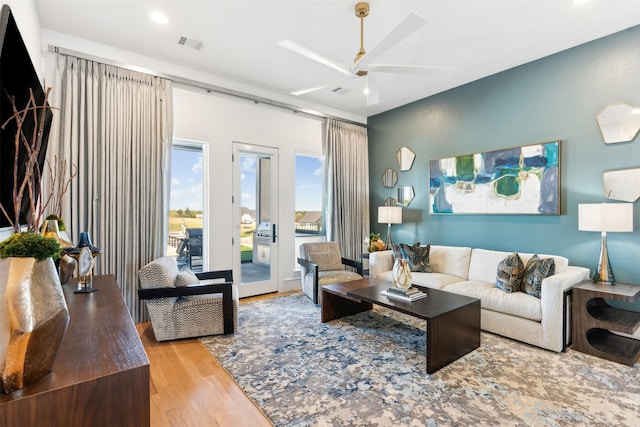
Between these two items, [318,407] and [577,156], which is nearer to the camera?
[318,407]

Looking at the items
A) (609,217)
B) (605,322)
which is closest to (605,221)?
(609,217)

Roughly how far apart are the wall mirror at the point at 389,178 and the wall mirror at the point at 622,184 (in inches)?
108

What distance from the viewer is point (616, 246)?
3180 millimetres

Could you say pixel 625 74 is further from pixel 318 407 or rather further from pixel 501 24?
pixel 318 407

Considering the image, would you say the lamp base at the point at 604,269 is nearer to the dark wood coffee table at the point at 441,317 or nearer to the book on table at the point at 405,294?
the dark wood coffee table at the point at 441,317

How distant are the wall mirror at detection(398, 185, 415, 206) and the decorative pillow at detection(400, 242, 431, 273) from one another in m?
1.09

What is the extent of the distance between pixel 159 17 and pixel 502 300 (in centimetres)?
428

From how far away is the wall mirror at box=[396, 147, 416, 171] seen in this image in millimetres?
5168

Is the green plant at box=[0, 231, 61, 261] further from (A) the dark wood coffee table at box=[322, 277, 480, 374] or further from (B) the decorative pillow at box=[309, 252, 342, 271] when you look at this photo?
(B) the decorative pillow at box=[309, 252, 342, 271]

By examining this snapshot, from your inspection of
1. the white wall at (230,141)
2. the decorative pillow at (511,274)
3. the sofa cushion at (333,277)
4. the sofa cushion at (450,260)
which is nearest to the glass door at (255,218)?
the white wall at (230,141)

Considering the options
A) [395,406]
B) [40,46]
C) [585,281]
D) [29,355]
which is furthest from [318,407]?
[40,46]

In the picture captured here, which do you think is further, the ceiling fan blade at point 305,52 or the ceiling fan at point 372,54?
the ceiling fan blade at point 305,52

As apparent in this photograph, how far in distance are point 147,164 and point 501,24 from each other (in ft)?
12.9

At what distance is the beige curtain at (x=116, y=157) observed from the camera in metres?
3.16
